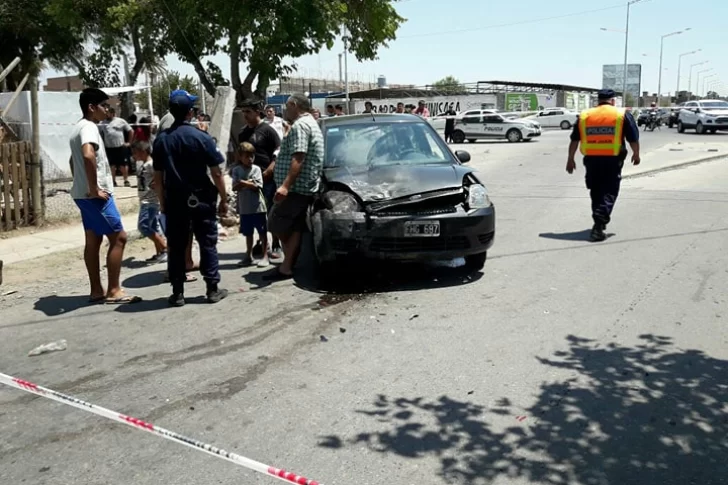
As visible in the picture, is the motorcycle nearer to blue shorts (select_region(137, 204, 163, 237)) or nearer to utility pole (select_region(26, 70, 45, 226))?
utility pole (select_region(26, 70, 45, 226))

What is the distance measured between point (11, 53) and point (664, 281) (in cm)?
2993

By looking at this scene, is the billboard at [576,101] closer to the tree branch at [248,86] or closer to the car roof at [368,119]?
the tree branch at [248,86]

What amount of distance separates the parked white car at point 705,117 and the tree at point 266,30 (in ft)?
65.9

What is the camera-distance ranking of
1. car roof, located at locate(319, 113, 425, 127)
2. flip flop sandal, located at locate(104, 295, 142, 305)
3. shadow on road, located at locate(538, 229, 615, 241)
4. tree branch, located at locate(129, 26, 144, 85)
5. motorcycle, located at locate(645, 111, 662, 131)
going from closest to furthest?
flip flop sandal, located at locate(104, 295, 142, 305), car roof, located at locate(319, 113, 425, 127), shadow on road, located at locate(538, 229, 615, 241), tree branch, located at locate(129, 26, 144, 85), motorcycle, located at locate(645, 111, 662, 131)

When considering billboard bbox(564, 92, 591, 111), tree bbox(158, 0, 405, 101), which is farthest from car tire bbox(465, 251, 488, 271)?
billboard bbox(564, 92, 591, 111)

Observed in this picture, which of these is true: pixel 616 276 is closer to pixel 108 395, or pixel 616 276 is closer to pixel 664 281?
pixel 664 281

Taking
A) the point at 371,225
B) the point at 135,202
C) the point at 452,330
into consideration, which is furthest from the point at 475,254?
the point at 135,202

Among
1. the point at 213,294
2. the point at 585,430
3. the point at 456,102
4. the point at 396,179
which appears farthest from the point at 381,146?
the point at 456,102

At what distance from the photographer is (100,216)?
5.82m

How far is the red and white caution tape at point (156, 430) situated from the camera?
297 centimetres

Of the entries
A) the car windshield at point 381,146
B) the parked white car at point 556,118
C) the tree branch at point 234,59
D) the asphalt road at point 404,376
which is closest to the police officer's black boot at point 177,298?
the asphalt road at point 404,376

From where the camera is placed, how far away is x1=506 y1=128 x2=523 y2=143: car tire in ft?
104

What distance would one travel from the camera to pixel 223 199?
5.75 meters

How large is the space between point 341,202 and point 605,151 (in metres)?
3.68
